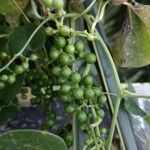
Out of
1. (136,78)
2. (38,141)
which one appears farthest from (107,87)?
(136,78)

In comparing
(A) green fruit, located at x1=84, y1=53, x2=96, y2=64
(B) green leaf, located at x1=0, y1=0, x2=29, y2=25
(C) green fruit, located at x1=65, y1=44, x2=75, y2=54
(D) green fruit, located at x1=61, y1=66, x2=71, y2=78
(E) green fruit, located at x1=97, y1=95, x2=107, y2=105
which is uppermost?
(B) green leaf, located at x1=0, y1=0, x2=29, y2=25

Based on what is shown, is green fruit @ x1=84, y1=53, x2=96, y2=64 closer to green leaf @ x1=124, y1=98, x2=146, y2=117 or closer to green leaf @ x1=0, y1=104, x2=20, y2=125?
green leaf @ x1=124, y1=98, x2=146, y2=117

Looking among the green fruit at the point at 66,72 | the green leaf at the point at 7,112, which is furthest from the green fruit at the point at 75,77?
the green leaf at the point at 7,112

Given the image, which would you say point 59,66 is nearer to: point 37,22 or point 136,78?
point 37,22

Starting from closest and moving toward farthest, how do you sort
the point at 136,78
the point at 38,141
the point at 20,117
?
the point at 38,141, the point at 20,117, the point at 136,78

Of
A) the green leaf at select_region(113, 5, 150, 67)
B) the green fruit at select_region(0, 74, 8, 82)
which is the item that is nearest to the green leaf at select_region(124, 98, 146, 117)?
the green leaf at select_region(113, 5, 150, 67)
